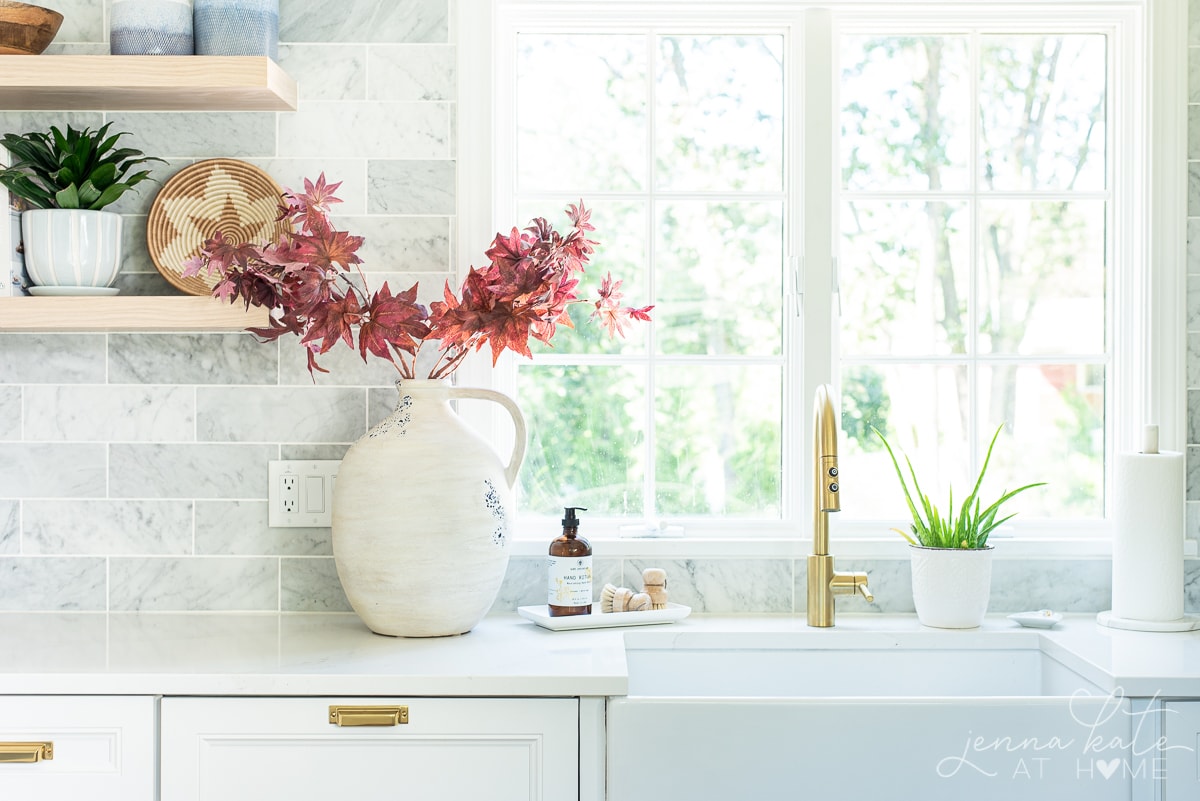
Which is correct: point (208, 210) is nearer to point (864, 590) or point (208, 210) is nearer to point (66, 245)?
point (66, 245)

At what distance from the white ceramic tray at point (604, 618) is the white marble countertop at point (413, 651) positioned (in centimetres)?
2

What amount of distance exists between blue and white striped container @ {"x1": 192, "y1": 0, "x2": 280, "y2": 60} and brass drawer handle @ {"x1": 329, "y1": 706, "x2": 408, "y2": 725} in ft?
3.86

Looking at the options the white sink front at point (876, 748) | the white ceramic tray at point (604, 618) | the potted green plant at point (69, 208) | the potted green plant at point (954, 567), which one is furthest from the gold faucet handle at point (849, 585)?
the potted green plant at point (69, 208)

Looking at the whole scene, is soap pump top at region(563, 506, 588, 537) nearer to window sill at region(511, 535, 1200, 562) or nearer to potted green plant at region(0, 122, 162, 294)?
window sill at region(511, 535, 1200, 562)

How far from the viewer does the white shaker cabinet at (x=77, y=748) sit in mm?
1500

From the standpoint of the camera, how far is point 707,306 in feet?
7.04

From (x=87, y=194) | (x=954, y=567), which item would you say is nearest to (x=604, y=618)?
(x=954, y=567)

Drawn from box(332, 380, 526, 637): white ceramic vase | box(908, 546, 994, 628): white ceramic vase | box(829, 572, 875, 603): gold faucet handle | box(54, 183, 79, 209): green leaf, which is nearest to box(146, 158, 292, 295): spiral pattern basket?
box(54, 183, 79, 209): green leaf

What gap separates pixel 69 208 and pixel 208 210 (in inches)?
9.5

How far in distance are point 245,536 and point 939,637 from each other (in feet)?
4.37

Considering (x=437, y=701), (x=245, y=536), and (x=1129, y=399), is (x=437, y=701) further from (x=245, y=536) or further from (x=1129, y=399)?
(x=1129, y=399)

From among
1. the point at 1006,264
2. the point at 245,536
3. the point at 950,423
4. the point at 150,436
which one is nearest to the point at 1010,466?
the point at 950,423

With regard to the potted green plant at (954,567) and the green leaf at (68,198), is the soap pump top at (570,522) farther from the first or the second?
the green leaf at (68,198)

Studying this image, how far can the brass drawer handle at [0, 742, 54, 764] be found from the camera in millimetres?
1495
